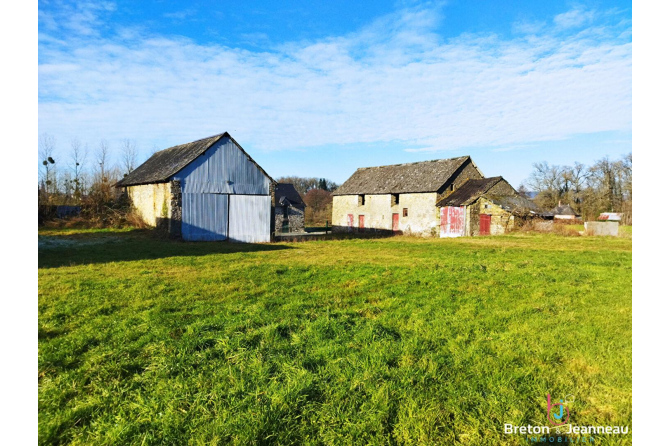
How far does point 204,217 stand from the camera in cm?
2052

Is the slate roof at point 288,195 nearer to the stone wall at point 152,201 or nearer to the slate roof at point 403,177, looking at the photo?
the slate roof at point 403,177

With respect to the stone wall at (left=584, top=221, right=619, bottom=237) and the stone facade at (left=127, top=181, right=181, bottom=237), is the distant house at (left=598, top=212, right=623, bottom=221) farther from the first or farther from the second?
the stone facade at (left=127, top=181, right=181, bottom=237)

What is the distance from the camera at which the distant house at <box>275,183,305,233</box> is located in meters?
42.0

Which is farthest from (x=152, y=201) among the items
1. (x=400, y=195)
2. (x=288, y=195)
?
(x=288, y=195)

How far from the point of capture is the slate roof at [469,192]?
1195 inches

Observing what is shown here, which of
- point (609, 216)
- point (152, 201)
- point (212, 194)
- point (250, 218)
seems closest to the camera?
point (212, 194)

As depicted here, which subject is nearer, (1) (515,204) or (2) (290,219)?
(1) (515,204)

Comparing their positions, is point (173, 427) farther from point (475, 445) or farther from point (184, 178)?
point (184, 178)

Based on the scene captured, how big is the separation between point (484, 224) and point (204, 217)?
21777 mm

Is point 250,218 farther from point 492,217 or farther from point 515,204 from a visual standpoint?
point 515,204

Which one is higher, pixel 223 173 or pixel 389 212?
pixel 223 173

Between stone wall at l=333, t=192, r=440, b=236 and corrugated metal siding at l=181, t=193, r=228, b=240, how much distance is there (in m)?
18.9

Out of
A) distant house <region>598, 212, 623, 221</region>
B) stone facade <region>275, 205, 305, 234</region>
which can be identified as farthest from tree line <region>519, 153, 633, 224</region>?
stone facade <region>275, 205, 305, 234</region>

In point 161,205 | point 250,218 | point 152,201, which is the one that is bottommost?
point 250,218
